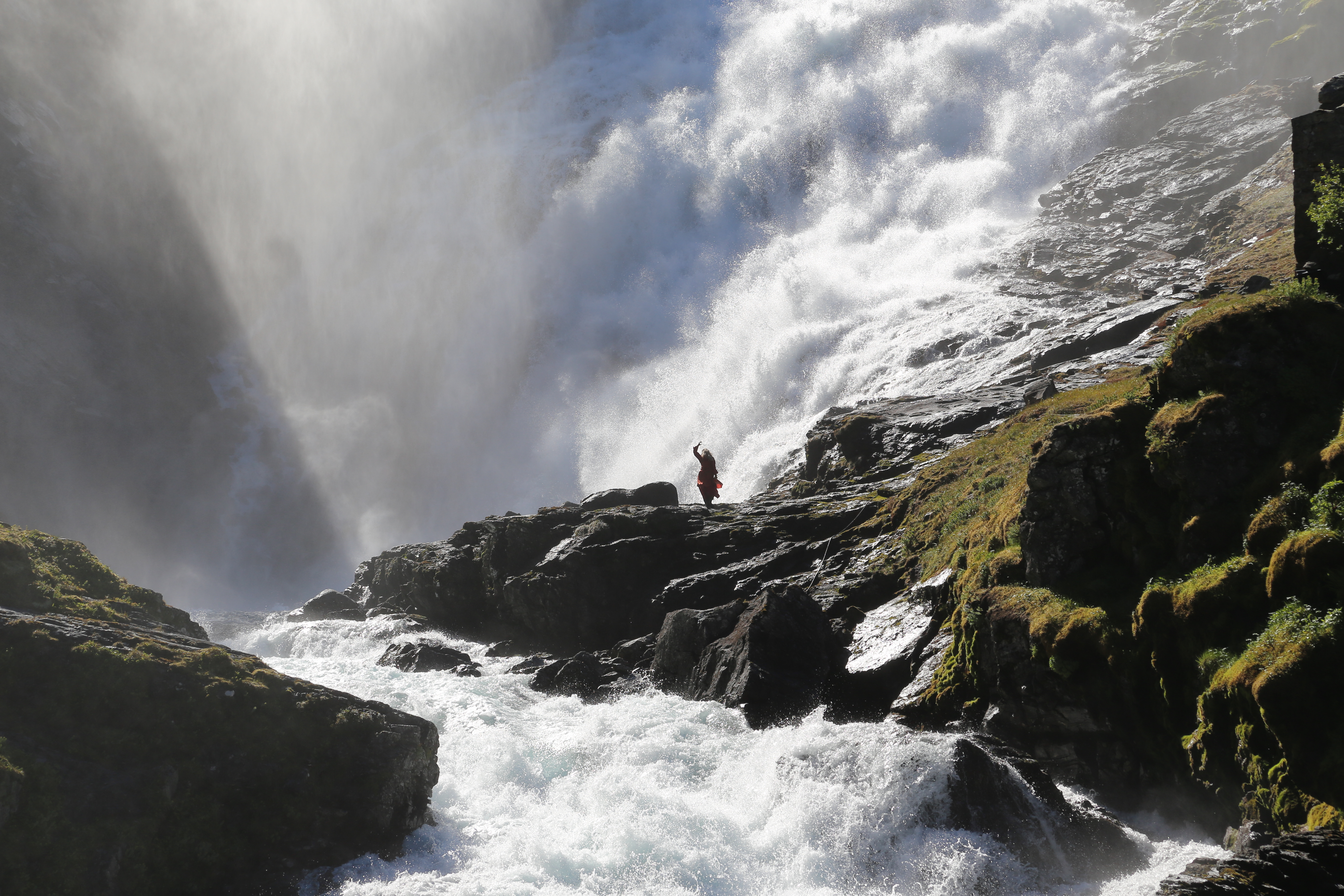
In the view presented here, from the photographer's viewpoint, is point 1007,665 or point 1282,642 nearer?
point 1282,642

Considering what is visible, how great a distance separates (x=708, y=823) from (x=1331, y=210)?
16.2 meters

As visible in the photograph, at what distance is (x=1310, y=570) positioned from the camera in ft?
32.3

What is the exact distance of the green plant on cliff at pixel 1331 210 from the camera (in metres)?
13.0

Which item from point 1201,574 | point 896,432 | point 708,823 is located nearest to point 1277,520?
point 1201,574

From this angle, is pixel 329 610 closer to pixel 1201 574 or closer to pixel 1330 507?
pixel 1201 574

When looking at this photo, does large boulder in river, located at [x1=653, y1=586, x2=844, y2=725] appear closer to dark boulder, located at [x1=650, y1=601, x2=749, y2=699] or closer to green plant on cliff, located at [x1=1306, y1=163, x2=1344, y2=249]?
dark boulder, located at [x1=650, y1=601, x2=749, y2=699]

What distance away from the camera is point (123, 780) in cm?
1238

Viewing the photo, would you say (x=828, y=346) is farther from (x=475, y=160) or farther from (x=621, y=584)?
(x=475, y=160)

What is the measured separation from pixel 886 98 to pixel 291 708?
4969 inches

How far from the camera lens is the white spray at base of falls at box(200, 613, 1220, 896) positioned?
479 inches

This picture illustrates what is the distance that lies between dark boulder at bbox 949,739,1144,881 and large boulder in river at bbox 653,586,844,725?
22.4 feet

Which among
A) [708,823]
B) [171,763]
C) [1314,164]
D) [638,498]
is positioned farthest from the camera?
[638,498]

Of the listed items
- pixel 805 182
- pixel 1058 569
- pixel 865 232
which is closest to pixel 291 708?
pixel 1058 569

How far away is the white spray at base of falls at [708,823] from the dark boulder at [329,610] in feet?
116
